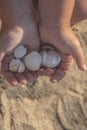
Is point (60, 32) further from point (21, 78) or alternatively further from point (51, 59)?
point (21, 78)

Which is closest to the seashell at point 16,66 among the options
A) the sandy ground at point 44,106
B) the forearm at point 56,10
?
the forearm at point 56,10

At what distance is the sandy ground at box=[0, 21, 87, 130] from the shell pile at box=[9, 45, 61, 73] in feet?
0.96

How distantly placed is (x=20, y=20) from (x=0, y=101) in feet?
1.35

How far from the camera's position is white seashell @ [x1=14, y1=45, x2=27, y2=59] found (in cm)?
152

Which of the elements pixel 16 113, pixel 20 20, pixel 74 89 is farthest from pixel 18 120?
pixel 20 20

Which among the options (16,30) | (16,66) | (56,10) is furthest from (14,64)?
(56,10)

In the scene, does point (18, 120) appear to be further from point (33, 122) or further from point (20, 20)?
point (20, 20)

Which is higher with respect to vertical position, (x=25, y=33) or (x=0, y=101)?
(x=25, y=33)

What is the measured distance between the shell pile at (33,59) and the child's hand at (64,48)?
0.02m

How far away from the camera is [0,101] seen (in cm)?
178

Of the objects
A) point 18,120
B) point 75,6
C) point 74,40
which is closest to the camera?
point 74,40

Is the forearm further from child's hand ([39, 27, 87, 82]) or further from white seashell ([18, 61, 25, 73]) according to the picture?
white seashell ([18, 61, 25, 73])

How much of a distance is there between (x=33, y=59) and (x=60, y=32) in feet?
0.48

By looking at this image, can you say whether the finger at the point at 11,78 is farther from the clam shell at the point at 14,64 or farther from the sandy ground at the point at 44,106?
the sandy ground at the point at 44,106
